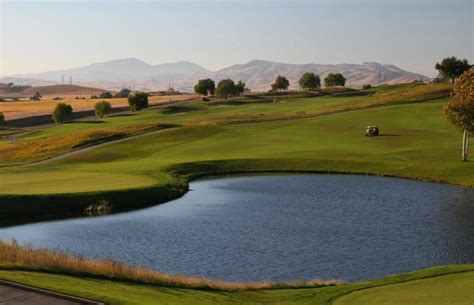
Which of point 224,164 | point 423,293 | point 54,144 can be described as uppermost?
point 423,293

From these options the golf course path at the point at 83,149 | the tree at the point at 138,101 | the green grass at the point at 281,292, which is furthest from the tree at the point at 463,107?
the tree at the point at 138,101

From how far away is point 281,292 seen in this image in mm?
28688

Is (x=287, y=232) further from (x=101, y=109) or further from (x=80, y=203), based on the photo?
(x=101, y=109)

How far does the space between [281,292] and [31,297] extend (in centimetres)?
1061

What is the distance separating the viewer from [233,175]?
78562 mm

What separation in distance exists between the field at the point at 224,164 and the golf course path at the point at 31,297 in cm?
80

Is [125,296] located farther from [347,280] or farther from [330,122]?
[330,122]

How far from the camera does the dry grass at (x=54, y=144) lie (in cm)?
9319

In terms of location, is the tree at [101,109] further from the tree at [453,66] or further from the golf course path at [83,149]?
the tree at [453,66]

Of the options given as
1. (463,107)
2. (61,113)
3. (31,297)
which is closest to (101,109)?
(61,113)

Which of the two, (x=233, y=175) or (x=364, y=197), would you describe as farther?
(x=233, y=175)

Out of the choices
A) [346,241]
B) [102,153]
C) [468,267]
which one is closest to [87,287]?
[468,267]

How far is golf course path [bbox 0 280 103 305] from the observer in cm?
2230

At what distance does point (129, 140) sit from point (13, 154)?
16.6 meters
